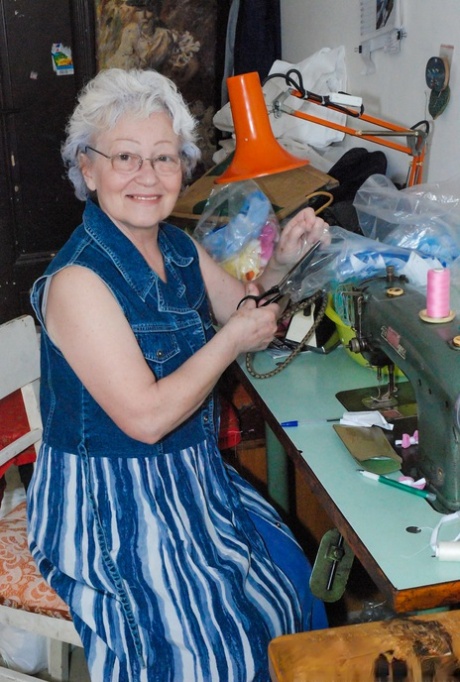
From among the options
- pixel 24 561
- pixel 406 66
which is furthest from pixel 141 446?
pixel 406 66

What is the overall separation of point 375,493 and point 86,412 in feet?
1.78

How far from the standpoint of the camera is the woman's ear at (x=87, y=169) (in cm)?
157

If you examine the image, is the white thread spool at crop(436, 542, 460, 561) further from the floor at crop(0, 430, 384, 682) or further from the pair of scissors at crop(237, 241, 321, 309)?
the floor at crop(0, 430, 384, 682)

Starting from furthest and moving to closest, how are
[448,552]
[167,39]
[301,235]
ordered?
[167,39]
[301,235]
[448,552]

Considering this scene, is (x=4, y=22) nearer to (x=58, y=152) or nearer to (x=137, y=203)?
(x=58, y=152)

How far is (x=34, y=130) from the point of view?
392 cm

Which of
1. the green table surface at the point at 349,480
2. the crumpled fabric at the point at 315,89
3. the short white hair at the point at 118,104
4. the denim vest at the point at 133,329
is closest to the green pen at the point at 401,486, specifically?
the green table surface at the point at 349,480

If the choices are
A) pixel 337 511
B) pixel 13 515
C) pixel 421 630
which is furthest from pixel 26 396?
pixel 421 630

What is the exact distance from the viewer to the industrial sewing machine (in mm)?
1199

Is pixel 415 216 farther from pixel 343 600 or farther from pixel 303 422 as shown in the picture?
pixel 343 600

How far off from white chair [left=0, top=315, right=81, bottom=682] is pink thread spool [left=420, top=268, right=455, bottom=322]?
2.81 feet

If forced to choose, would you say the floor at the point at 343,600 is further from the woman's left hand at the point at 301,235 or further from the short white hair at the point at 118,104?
the short white hair at the point at 118,104

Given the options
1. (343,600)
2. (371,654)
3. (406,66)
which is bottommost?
(343,600)

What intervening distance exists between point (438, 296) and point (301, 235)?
58cm
